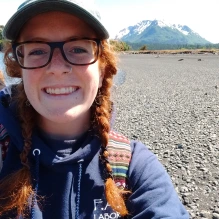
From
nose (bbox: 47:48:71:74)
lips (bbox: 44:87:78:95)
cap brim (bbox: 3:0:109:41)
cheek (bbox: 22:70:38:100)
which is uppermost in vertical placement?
cap brim (bbox: 3:0:109:41)

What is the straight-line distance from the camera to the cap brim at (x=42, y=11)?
1707 millimetres

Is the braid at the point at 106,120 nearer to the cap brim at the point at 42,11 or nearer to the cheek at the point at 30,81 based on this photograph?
the cap brim at the point at 42,11

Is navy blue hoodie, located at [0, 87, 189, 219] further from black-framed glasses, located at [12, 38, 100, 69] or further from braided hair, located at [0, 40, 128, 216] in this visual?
black-framed glasses, located at [12, 38, 100, 69]

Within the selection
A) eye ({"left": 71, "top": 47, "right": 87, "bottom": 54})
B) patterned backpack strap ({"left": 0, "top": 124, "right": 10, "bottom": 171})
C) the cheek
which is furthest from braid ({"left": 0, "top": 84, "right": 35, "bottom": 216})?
eye ({"left": 71, "top": 47, "right": 87, "bottom": 54})

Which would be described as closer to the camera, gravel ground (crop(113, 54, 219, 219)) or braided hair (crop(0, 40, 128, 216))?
braided hair (crop(0, 40, 128, 216))

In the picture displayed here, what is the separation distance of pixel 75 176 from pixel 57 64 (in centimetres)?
64

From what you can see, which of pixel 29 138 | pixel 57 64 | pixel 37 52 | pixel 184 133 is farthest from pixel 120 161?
pixel 184 133

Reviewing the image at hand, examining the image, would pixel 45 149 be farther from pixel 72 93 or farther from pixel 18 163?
pixel 72 93

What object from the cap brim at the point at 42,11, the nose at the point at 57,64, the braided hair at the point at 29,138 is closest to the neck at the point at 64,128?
the braided hair at the point at 29,138

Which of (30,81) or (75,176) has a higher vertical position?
(30,81)

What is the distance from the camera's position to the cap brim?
1707 millimetres

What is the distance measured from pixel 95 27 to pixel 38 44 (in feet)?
1.07

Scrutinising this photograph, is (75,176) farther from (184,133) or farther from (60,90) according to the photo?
(184,133)

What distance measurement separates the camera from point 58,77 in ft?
6.02
